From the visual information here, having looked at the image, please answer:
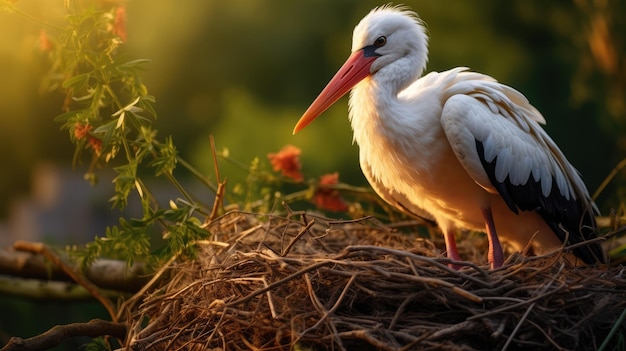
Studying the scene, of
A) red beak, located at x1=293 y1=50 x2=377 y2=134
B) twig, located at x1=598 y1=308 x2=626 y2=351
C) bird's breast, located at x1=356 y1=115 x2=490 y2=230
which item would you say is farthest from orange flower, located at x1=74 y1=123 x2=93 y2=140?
twig, located at x1=598 y1=308 x2=626 y2=351

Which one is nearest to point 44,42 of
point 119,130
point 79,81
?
point 79,81

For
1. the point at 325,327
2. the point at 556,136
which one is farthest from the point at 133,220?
the point at 556,136

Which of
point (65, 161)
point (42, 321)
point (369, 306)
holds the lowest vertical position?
point (65, 161)

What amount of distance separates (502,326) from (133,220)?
3.10 feet

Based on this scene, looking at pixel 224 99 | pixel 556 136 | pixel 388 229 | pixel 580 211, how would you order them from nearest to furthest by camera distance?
pixel 580 211 → pixel 388 229 → pixel 556 136 → pixel 224 99

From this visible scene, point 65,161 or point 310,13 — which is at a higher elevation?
point 310,13

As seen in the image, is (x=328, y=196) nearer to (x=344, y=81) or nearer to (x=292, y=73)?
(x=344, y=81)

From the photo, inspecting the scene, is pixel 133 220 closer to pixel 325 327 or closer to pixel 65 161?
pixel 325 327

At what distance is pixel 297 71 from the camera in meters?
6.25

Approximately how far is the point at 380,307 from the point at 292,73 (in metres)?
4.62

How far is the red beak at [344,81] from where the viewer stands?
8.41 ft

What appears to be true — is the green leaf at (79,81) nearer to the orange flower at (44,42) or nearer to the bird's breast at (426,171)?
the orange flower at (44,42)

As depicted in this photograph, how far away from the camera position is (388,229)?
2.79 meters

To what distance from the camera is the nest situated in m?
1.72
